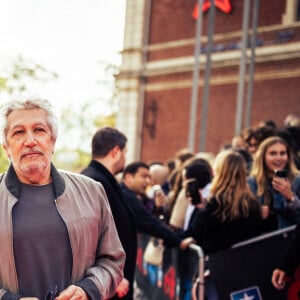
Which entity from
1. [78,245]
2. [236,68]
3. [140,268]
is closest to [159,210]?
[140,268]

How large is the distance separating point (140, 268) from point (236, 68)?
1590 centimetres

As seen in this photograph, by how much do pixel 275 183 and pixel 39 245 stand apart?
3.50 m

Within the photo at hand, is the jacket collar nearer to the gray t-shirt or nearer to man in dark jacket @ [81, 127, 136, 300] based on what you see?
the gray t-shirt

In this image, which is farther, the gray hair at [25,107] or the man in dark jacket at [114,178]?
the man in dark jacket at [114,178]

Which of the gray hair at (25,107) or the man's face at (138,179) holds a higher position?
the gray hair at (25,107)

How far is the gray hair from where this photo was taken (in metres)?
3.81

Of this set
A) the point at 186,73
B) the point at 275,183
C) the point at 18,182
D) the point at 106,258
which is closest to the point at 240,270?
the point at 275,183

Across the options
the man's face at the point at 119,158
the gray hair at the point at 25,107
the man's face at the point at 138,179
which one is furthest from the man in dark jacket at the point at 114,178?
the man's face at the point at 138,179

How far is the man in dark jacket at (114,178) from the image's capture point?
5621 mm

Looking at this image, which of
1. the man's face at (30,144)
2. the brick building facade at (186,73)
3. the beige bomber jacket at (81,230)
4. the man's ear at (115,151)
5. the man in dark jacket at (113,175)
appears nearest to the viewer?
the beige bomber jacket at (81,230)

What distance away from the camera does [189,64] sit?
26.5 m

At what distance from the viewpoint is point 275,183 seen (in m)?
6.82

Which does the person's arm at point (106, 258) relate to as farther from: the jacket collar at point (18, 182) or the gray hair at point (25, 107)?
the gray hair at point (25, 107)

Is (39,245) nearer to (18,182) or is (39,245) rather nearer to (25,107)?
(18,182)
